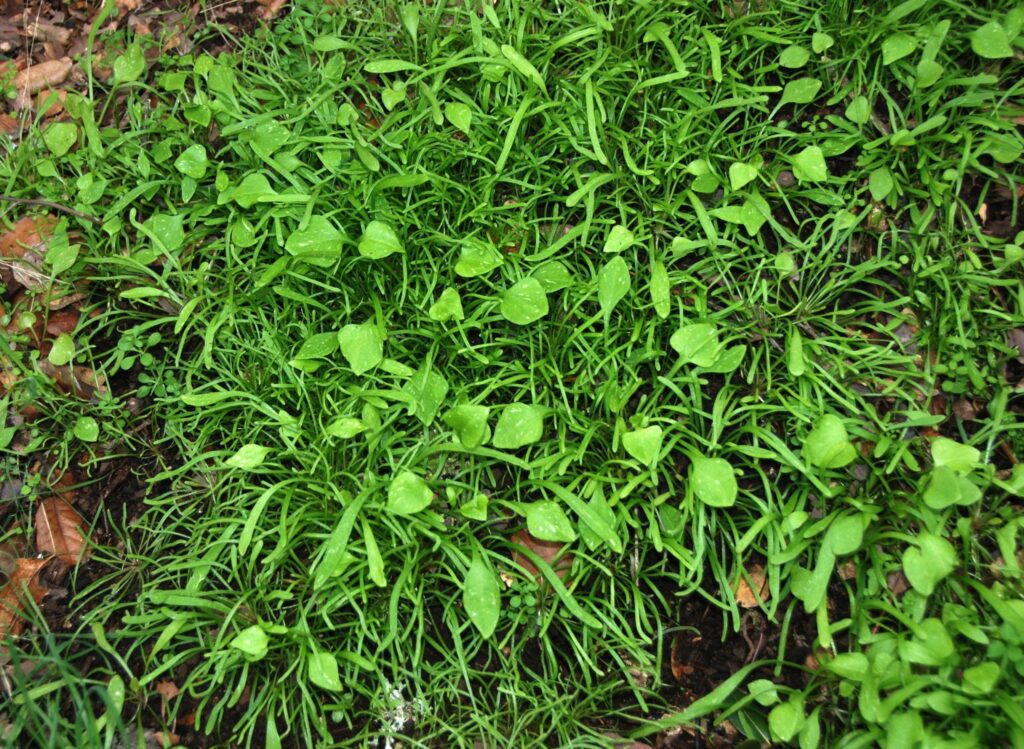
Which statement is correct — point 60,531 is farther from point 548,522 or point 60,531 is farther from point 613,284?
point 613,284

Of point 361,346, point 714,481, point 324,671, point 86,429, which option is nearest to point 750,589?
point 714,481

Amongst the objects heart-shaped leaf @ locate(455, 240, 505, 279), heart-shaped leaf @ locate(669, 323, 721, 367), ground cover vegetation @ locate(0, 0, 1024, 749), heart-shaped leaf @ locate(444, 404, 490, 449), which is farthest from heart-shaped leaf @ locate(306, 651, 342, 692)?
heart-shaped leaf @ locate(669, 323, 721, 367)

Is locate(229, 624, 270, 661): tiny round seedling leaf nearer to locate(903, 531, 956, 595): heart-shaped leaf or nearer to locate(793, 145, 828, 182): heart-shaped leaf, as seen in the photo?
locate(903, 531, 956, 595): heart-shaped leaf

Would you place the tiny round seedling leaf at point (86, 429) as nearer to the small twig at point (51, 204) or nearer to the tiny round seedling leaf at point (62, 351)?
the tiny round seedling leaf at point (62, 351)

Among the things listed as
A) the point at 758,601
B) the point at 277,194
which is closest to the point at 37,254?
the point at 277,194

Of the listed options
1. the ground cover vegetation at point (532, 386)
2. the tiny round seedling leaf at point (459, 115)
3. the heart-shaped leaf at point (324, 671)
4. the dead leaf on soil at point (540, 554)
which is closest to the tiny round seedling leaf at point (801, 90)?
the ground cover vegetation at point (532, 386)
